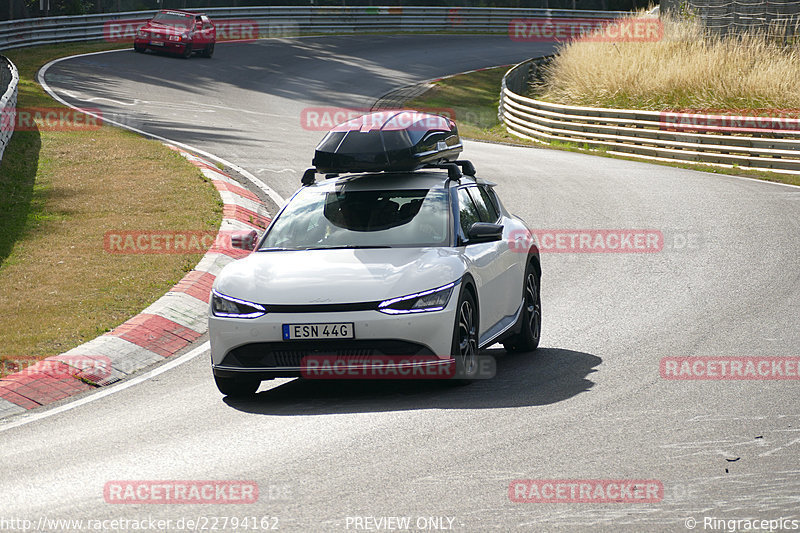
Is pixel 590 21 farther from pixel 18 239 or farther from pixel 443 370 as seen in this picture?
pixel 443 370

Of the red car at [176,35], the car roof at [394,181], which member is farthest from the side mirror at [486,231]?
the red car at [176,35]

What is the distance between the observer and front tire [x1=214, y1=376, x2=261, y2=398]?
854 centimetres

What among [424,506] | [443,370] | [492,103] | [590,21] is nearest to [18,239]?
[443,370]

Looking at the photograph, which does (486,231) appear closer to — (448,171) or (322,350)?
(448,171)

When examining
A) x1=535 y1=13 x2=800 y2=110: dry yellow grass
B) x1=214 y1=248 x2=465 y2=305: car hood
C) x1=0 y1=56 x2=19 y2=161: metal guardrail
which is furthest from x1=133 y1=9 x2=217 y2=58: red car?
x1=214 y1=248 x2=465 y2=305: car hood

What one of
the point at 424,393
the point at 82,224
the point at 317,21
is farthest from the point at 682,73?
the point at 317,21

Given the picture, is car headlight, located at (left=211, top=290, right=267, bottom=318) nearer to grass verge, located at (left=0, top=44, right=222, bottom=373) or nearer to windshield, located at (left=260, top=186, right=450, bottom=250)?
windshield, located at (left=260, top=186, right=450, bottom=250)

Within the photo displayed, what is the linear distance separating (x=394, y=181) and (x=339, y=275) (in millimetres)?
1680

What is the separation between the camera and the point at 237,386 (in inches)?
341

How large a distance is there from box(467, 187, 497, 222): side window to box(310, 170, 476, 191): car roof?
142 mm

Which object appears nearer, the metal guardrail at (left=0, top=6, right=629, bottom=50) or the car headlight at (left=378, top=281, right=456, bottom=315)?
the car headlight at (left=378, top=281, right=456, bottom=315)

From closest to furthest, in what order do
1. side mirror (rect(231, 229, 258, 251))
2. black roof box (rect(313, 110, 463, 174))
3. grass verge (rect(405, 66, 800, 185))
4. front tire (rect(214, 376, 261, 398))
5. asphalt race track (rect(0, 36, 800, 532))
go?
asphalt race track (rect(0, 36, 800, 532)) → front tire (rect(214, 376, 261, 398)) → side mirror (rect(231, 229, 258, 251)) → black roof box (rect(313, 110, 463, 174)) → grass verge (rect(405, 66, 800, 185))

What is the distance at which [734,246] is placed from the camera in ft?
51.6

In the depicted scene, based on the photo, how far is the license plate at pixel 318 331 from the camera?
8.05m
